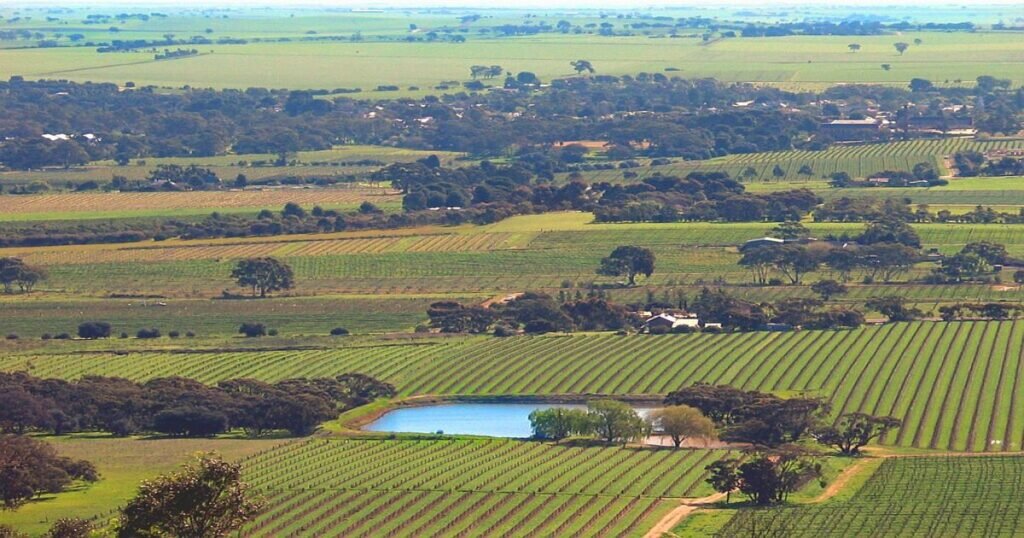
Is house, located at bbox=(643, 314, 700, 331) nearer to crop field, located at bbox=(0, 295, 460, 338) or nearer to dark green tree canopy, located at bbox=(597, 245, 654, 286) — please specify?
crop field, located at bbox=(0, 295, 460, 338)

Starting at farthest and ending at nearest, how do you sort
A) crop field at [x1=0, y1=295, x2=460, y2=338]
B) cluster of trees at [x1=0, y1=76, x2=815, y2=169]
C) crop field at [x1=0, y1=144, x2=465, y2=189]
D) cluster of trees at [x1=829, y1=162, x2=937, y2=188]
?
cluster of trees at [x1=0, y1=76, x2=815, y2=169] < crop field at [x1=0, y1=144, x2=465, y2=189] < cluster of trees at [x1=829, y1=162, x2=937, y2=188] < crop field at [x1=0, y1=295, x2=460, y2=338]

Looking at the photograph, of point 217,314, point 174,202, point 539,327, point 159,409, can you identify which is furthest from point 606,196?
point 159,409

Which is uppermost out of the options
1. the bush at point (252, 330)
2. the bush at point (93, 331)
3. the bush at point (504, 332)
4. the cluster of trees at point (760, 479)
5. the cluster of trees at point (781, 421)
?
the cluster of trees at point (760, 479)

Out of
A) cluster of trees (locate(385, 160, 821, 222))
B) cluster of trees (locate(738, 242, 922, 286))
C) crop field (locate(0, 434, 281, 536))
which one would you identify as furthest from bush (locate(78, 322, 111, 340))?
cluster of trees (locate(385, 160, 821, 222))

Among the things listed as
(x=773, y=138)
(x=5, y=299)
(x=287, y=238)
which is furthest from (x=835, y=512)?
(x=773, y=138)

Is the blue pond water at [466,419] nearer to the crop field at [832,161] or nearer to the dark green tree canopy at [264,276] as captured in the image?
the dark green tree canopy at [264,276]

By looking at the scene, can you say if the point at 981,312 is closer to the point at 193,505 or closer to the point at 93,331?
the point at 93,331

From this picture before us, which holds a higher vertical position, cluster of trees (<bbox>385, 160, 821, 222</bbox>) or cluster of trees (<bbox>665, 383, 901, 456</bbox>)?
cluster of trees (<bbox>665, 383, 901, 456</bbox>)

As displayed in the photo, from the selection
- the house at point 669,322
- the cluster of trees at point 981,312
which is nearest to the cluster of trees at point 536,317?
the house at point 669,322
